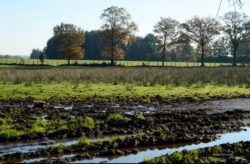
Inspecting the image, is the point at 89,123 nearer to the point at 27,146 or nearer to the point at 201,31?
the point at 27,146

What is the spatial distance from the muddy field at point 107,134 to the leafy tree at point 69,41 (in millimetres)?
55346

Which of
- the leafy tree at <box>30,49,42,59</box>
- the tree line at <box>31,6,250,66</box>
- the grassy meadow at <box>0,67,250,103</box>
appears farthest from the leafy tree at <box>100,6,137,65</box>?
the leafy tree at <box>30,49,42,59</box>

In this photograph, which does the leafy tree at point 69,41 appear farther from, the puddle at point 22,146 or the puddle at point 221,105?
the puddle at point 22,146

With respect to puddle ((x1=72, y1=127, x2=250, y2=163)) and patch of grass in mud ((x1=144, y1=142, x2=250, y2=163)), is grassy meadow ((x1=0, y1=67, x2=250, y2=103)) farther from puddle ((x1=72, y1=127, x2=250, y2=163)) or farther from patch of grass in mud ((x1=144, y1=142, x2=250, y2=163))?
patch of grass in mud ((x1=144, y1=142, x2=250, y2=163))

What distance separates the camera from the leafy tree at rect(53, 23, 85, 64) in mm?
67812

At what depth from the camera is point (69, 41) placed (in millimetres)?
69750

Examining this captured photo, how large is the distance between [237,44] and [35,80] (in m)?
56.9

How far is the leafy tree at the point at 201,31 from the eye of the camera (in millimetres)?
68500

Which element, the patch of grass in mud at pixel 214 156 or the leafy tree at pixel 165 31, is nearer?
the patch of grass in mud at pixel 214 156

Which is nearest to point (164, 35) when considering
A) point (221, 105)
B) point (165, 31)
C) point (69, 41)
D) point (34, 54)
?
point (165, 31)

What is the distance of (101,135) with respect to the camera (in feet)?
30.9

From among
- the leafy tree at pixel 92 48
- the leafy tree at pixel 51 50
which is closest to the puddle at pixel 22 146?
the leafy tree at pixel 92 48

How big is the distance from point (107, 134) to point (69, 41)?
6250cm

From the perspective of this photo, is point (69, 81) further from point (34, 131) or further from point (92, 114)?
point (34, 131)
